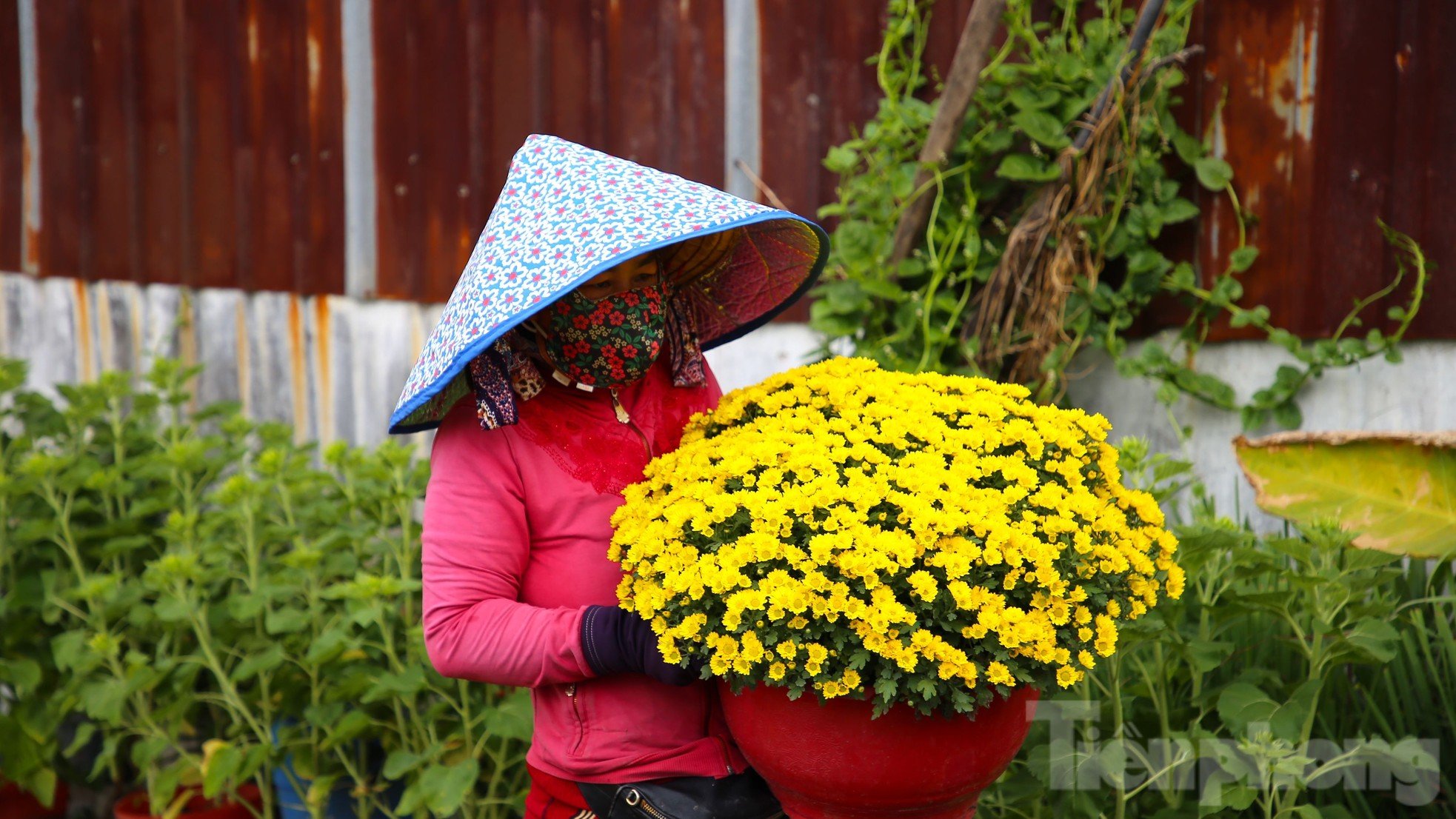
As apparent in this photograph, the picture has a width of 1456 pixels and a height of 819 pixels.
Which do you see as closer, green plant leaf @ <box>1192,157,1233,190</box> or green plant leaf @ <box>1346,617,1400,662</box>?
green plant leaf @ <box>1346,617,1400,662</box>

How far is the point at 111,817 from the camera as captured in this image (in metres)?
3.77

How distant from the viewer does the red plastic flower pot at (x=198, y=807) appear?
10.4ft

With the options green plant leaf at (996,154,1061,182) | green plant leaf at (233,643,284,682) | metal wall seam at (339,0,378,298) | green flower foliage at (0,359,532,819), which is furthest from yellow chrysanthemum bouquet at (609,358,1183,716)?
metal wall seam at (339,0,378,298)

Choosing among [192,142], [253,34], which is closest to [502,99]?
[253,34]

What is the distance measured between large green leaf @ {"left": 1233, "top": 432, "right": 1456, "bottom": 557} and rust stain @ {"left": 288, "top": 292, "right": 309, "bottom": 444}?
3661mm

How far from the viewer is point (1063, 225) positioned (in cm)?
282

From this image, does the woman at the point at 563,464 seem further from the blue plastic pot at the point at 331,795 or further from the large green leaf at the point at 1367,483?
the blue plastic pot at the point at 331,795

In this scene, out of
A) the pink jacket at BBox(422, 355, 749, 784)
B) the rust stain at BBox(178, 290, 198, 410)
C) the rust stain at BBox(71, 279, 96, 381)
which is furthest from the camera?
the rust stain at BBox(71, 279, 96, 381)

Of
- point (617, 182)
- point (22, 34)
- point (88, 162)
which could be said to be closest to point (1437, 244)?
point (617, 182)

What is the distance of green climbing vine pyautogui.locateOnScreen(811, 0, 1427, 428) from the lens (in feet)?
8.84

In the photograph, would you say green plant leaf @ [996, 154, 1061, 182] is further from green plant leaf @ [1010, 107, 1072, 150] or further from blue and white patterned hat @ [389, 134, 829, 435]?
blue and white patterned hat @ [389, 134, 829, 435]

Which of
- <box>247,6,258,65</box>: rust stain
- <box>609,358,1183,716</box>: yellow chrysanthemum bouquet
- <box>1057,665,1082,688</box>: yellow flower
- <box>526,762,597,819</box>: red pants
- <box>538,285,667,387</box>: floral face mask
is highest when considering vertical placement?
<box>247,6,258,65</box>: rust stain

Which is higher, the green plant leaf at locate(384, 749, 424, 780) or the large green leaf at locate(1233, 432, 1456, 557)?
the large green leaf at locate(1233, 432, 1456, 557)

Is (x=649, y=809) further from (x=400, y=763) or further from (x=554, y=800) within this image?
(x=400, y=763)
